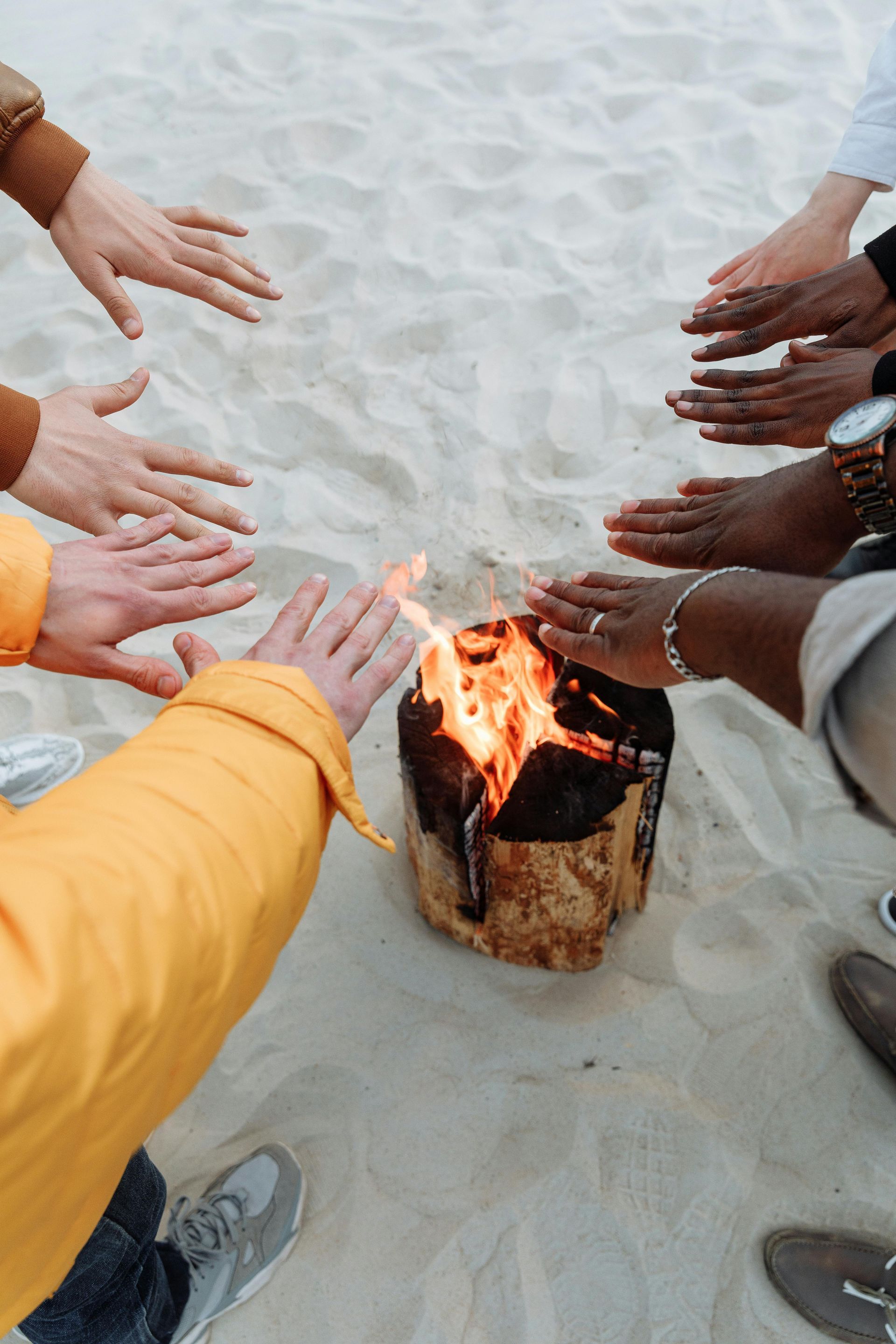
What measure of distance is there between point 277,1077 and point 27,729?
4.64 feet

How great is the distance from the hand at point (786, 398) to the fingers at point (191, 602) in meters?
1.14

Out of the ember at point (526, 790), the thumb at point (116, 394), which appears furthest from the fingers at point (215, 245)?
the ember at point (526, 790)

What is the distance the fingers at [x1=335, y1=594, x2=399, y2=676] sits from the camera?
1.36m

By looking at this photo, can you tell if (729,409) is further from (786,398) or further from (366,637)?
(366,637)

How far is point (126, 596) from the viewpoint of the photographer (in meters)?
1.51

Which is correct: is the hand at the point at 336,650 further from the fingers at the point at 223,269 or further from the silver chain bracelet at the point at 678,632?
the fingers at the point at 223,269

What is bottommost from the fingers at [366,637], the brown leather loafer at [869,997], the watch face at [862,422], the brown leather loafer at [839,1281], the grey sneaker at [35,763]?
the brown leather loafer at [839,1281]

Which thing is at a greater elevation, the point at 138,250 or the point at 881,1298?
the point at 138,250

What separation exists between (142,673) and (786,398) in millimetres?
1542

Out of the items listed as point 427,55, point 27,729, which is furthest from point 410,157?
point 27,729

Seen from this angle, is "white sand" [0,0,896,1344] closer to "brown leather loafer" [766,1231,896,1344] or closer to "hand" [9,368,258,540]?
"brown leather loafer" [766,1231,896,1344]

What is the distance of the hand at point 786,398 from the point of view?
1.74 metres

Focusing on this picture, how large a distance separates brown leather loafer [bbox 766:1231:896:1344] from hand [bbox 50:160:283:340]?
101 inches

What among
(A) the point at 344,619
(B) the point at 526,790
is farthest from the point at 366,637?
(B) the point at 526,790
